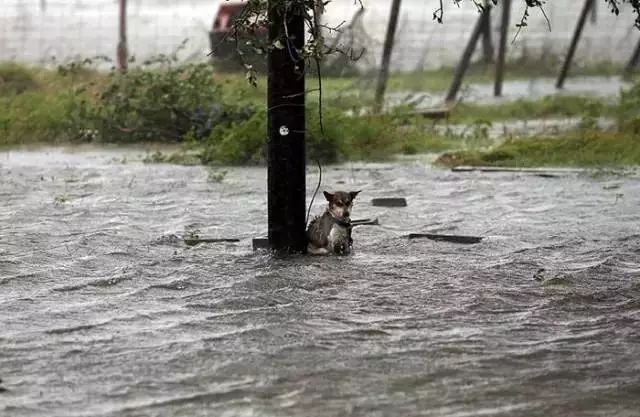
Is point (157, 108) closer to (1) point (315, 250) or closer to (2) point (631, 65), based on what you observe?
(1) point (315, 250)

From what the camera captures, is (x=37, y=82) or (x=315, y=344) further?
(x=37, y=82)

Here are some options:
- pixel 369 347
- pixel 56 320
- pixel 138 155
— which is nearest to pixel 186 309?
pixel 56 320

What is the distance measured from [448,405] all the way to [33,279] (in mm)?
3998

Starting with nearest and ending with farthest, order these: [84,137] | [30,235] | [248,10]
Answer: [248,10] < [30,235] < [84,137]

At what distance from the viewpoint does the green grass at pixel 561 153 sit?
16234mm

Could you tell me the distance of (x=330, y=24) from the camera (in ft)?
101

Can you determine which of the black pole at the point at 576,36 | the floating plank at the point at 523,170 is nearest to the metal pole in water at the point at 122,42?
the black pole at the point at 576,36

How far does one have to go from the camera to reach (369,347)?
7.28 m

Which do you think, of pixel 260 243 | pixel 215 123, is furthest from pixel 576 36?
pixel 260 243

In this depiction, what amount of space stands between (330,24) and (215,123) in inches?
514

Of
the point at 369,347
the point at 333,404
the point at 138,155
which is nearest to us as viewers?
the point at 333,404

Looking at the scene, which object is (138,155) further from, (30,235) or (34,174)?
(30,235)

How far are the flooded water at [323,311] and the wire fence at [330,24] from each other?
17.6 m

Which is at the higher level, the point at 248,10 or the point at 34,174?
the point at 248,10
